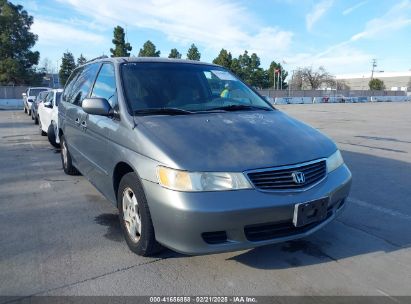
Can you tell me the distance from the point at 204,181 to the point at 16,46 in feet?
144

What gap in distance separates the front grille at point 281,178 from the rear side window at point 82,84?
3.04 m

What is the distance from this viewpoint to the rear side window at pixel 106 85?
4.09 meters

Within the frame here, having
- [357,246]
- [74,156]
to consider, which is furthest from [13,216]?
[357,246]

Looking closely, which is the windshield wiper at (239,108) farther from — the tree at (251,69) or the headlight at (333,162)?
the tree at (251,69)

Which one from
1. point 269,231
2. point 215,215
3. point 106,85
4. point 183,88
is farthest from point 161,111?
point 269,231

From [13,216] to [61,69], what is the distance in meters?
61.9

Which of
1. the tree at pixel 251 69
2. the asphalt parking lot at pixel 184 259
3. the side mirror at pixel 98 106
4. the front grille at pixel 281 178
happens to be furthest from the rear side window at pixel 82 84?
the tree at pixel 251 69

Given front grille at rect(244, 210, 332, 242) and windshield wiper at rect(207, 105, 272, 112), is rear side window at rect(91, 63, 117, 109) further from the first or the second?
front grille at rect(244, 210, 332, 242)

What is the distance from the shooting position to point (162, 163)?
3016mm

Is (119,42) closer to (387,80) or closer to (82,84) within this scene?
(82,84)

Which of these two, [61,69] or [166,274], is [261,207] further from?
[61,69]

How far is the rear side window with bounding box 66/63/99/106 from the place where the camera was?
5145 mm

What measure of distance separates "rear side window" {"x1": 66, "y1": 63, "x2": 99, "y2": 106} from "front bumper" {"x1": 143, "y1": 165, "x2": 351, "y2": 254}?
2.61 meters

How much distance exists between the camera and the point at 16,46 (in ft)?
132
